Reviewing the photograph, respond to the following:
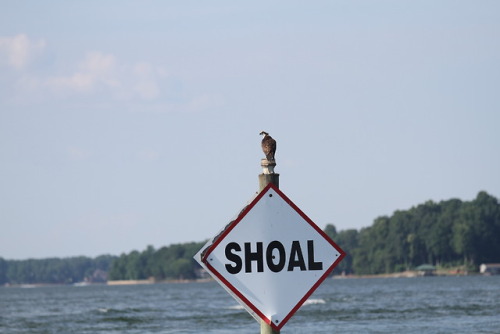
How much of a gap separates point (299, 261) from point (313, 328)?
53864mm

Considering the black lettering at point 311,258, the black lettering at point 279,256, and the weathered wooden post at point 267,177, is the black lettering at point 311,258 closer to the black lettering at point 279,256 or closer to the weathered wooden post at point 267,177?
the black lettering at point 279,256

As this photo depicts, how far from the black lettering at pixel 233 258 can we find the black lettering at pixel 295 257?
0.30 meters

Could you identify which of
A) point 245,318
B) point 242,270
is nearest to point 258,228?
point 242,270

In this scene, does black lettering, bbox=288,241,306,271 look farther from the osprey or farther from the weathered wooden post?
the osprey

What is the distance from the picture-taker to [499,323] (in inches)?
2312

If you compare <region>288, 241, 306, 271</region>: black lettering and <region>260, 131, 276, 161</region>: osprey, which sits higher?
<region>260, 131, 276, 161</region>: osprey

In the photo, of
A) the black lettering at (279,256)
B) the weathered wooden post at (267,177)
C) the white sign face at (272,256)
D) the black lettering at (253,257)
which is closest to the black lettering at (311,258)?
the white sign face at (272,256)

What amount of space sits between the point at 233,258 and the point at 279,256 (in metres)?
0.28

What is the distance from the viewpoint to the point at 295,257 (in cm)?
701

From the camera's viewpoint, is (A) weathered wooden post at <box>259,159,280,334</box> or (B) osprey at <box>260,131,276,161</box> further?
(B) osprey at <box>260,131,276,161</box>

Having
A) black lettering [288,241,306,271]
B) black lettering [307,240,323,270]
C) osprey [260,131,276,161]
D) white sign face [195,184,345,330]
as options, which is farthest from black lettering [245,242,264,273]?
osprey [260,131,276,161]

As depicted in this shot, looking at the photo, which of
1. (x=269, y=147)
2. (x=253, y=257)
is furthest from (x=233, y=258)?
(x=269, y=147)

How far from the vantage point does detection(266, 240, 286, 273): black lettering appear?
6.98 metres

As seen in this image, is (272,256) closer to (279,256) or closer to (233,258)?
(279,256)
